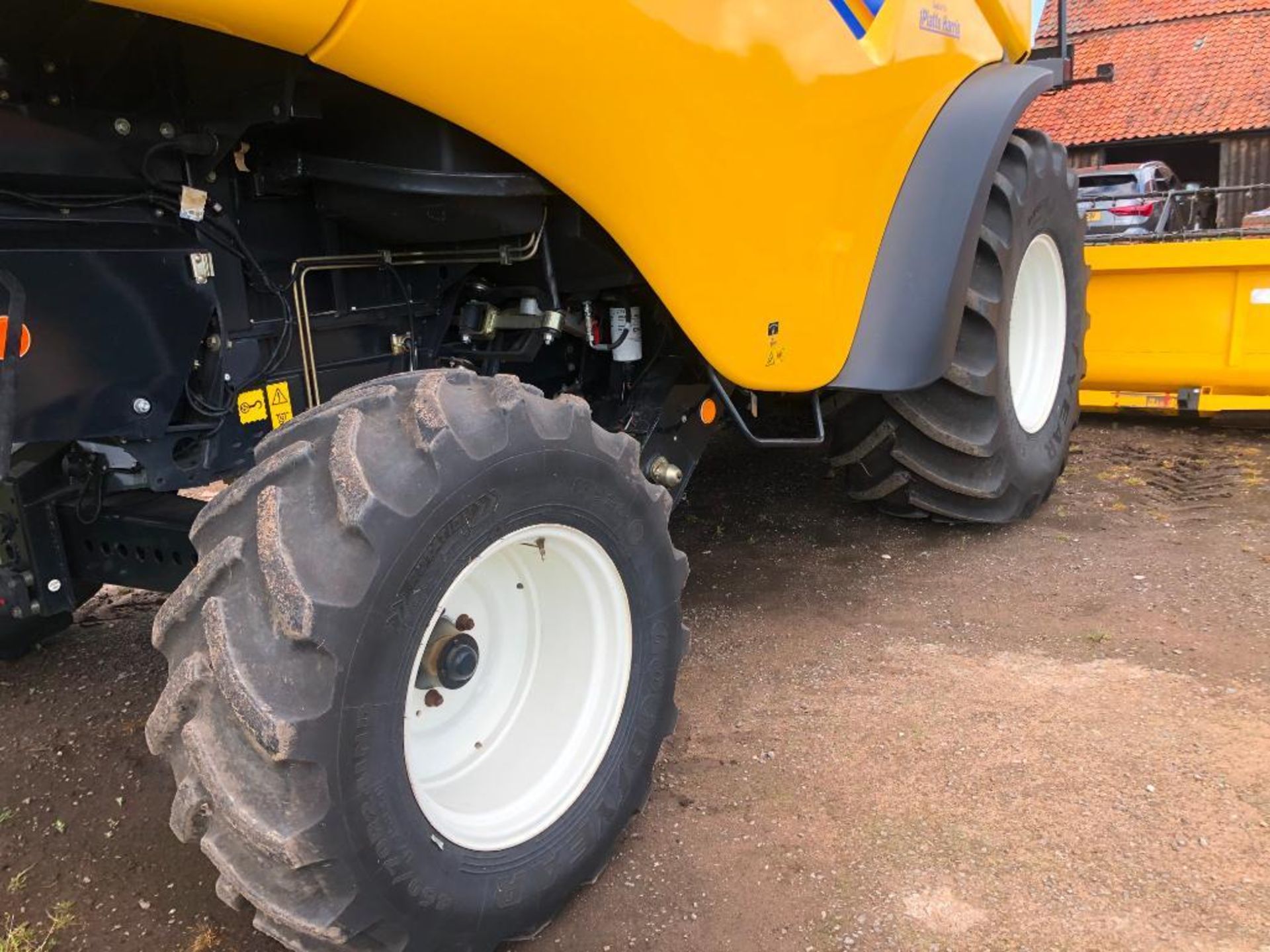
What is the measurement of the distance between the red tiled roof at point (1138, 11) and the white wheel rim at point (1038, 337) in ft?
59.5

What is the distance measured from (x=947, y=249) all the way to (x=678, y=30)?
4.28ft

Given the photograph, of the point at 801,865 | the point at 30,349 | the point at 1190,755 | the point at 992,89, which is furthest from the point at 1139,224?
the point at 30,349

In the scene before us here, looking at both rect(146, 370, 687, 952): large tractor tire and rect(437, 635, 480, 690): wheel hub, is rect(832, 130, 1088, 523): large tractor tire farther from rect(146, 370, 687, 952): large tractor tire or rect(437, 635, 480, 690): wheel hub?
rect(437, 635, 480, 690): wheel hub

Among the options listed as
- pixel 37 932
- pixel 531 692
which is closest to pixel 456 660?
pixel 531 692

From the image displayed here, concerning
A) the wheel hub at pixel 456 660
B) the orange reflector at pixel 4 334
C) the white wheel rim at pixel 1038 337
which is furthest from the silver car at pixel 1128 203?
the orange reflector at pixel 4 334

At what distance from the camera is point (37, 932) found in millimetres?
2086

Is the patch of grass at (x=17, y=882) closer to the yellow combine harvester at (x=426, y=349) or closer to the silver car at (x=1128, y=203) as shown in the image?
the yellow combine harvester at (x=426, y=349)

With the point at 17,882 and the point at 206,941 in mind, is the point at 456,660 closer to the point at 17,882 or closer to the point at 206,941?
the point at 206,941

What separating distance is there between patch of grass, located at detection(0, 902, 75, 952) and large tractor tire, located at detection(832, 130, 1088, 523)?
278 cm

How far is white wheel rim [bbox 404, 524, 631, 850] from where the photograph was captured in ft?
6.77

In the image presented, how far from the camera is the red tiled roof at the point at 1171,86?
59.5ft

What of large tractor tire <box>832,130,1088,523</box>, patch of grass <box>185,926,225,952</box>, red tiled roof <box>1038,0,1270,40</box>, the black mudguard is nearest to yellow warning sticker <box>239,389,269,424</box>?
patch of grass <box>185,926,225,952</box>

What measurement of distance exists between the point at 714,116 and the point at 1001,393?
188 centimetres

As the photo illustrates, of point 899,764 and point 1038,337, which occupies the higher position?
point 1038,337
